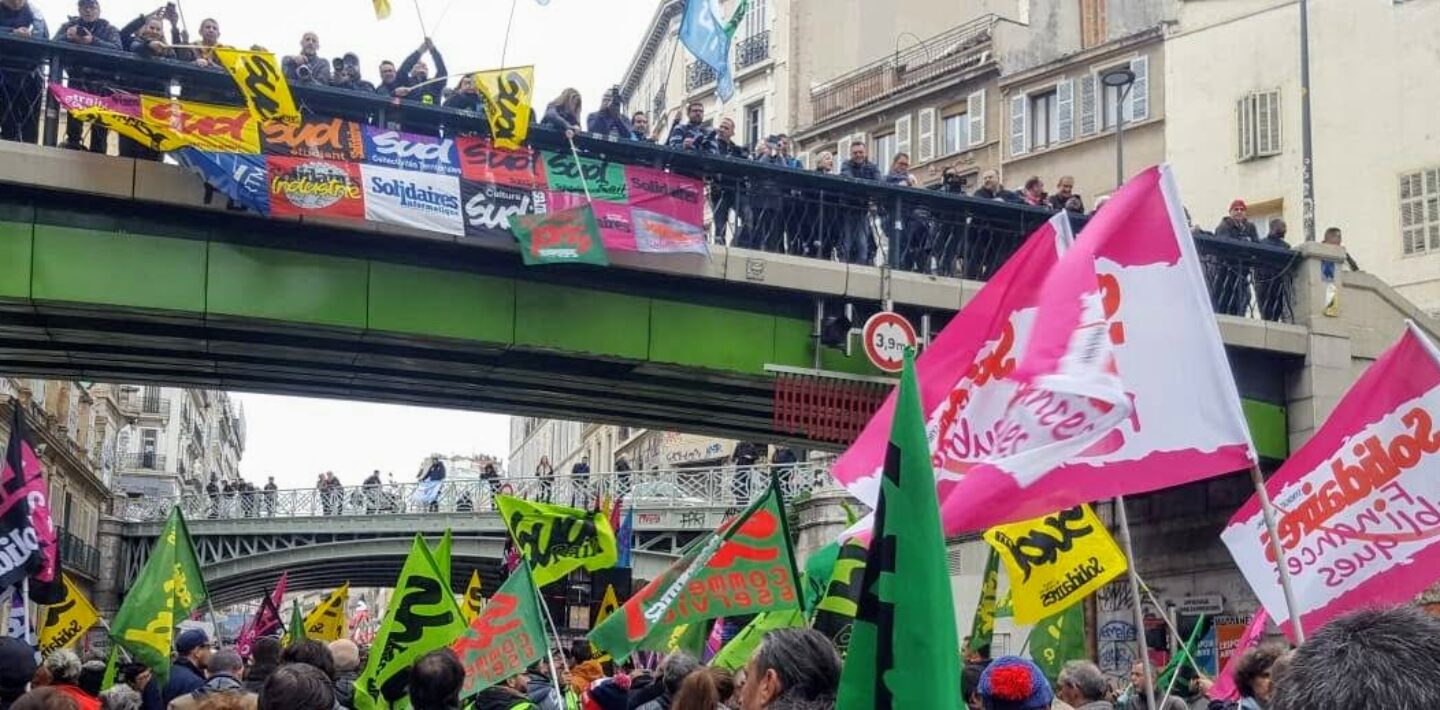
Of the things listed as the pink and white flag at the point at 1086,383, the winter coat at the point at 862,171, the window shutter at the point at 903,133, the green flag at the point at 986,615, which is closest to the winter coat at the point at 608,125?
the winter coat at the point at 862,171

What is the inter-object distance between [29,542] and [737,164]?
9347 millimetres

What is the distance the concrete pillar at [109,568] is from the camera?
58.0 meters

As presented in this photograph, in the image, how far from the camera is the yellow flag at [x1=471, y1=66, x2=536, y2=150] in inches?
675

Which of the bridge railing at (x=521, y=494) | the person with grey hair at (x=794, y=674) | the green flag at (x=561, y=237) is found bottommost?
the person with grey hair at (x=794, y=674)

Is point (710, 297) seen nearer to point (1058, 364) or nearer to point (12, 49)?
point (12, 49)

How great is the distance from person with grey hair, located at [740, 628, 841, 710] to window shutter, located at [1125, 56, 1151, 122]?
4008 cm

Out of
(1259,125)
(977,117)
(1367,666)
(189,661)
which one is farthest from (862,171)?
(977,117)

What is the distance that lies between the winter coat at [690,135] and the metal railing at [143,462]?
90.9 metres

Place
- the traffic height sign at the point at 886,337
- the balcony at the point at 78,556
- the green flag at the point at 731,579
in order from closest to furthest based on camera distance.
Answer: the green flag at the point at 731,579 → the traffic height sign at the point at 886,337 → the balcony at the point at 78,556

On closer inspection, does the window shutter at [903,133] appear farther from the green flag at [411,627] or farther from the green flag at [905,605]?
the green flag at [905,605]

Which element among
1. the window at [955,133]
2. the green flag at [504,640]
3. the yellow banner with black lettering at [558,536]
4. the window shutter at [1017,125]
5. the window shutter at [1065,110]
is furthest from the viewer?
the window at [955,133]

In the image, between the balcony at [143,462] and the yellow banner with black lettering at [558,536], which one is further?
the balcony at [143,462]

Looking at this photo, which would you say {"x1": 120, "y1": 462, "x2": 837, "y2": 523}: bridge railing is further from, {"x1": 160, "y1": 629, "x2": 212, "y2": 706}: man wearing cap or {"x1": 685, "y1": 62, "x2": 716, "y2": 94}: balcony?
{"x1": 160, "y1": 629, "x2": 212, "y2": 706}: man wearing cap

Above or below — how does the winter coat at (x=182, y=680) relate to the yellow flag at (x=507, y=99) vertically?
below
